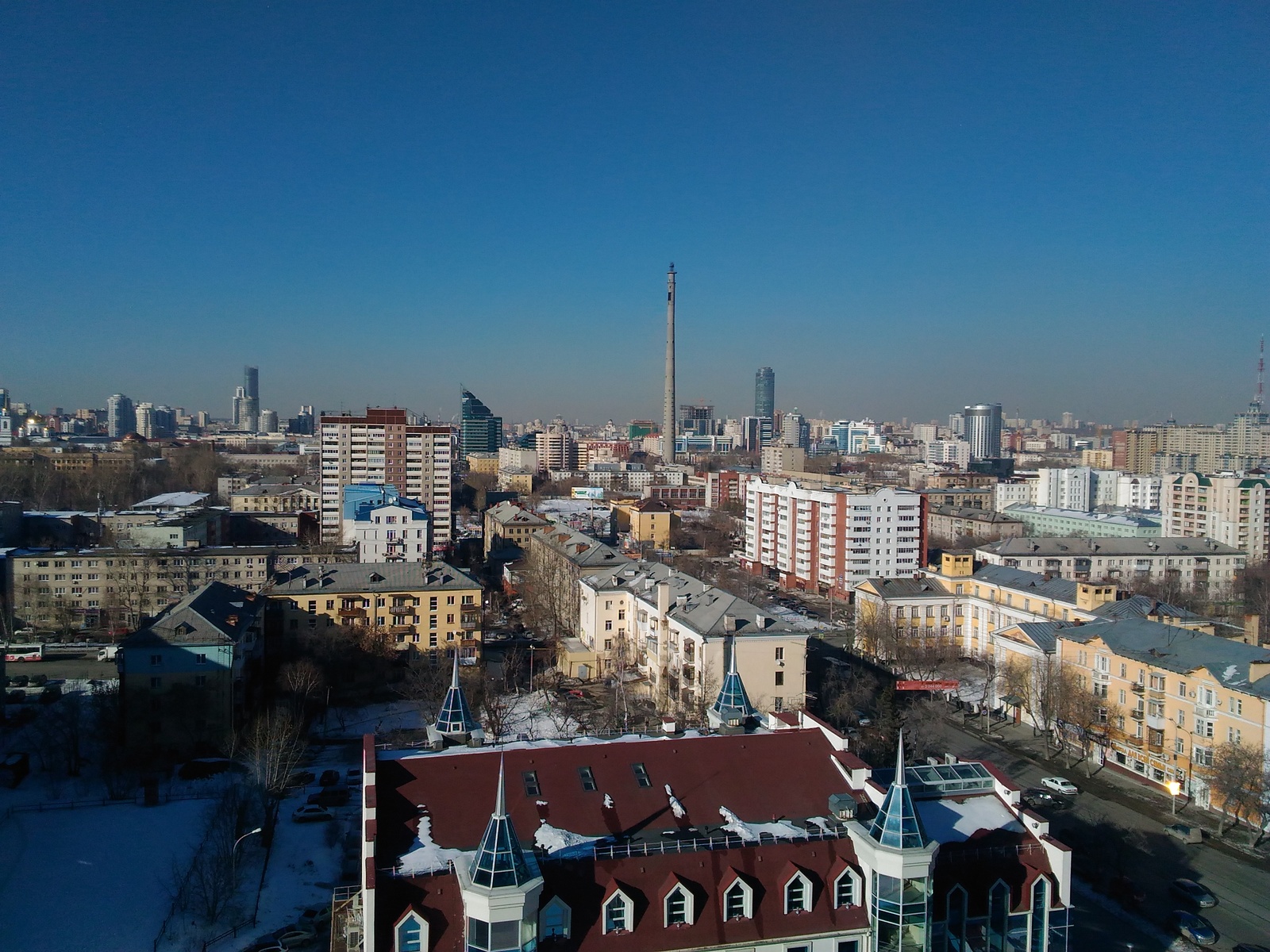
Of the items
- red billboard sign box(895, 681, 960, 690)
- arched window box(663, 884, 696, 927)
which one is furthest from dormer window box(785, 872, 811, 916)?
red billboard sign box(895, 681, 960, 690)

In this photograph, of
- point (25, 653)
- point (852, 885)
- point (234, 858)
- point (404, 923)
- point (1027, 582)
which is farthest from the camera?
point (1027, 582)

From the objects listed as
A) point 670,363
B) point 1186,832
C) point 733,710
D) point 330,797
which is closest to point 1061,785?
point 1186,832

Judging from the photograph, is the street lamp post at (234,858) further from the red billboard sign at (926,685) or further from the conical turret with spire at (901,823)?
the red billboard sign at (926,685)

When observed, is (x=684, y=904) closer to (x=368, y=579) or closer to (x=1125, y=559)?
(x=368, y=579)

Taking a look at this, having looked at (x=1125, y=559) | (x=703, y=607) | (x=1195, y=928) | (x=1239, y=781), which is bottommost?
(x=1195, y=928)

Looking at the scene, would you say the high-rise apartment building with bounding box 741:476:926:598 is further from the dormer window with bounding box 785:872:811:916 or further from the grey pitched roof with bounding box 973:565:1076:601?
the dormer window with bounding box 785:872:811:916

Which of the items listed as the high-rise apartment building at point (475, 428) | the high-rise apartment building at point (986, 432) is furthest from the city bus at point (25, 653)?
the high-rise apartment building at point (986, 432)
